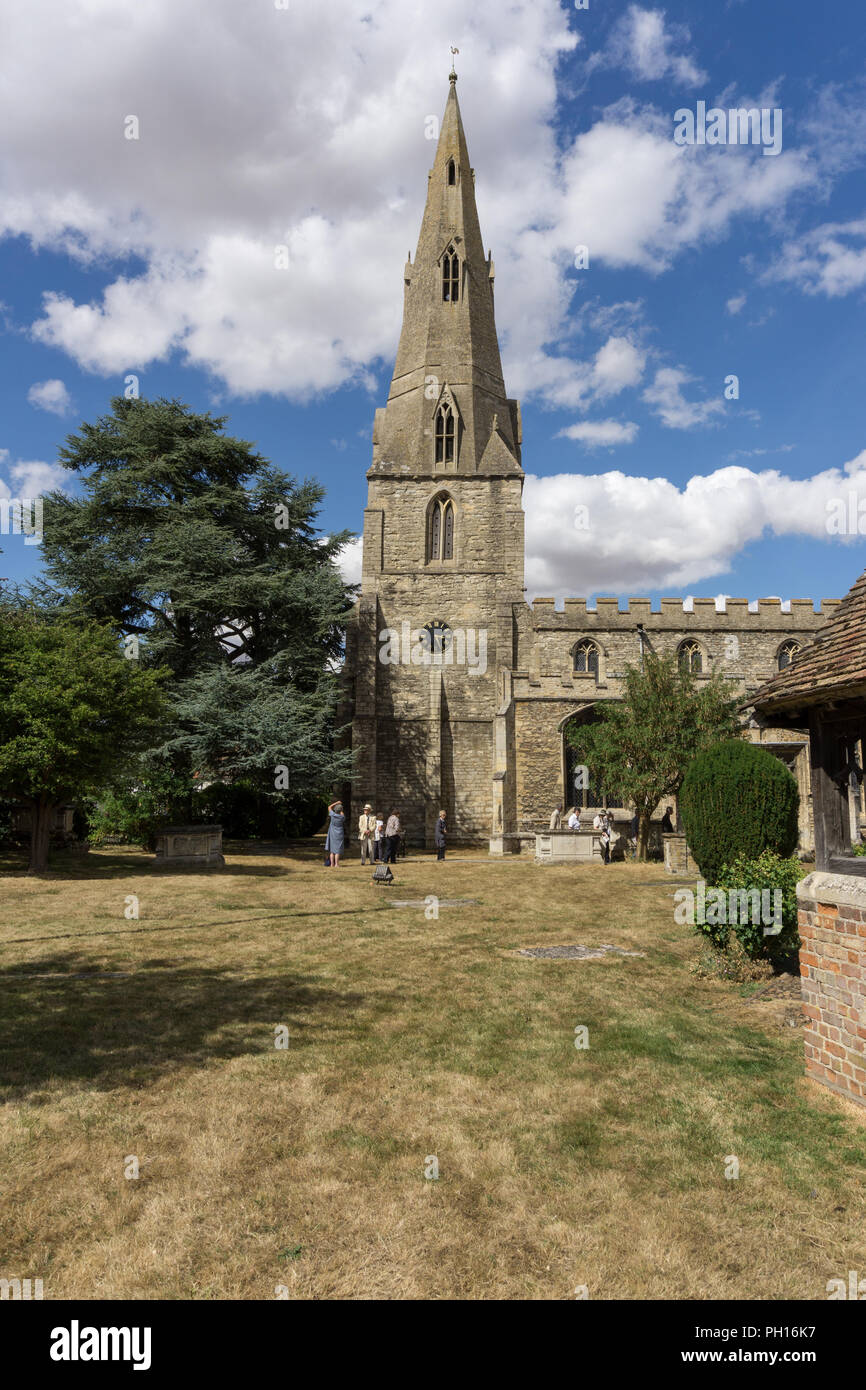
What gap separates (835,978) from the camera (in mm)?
5527

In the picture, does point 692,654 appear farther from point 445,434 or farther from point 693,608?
point 445,434

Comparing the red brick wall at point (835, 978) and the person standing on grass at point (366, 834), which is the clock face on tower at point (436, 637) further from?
the red brick wall at point (835, 978)

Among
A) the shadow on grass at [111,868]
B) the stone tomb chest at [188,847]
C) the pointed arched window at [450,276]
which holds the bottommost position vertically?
the shadow on grass at [111,868]

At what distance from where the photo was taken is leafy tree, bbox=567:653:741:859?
19.3 meters

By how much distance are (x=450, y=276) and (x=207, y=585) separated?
19.1 m

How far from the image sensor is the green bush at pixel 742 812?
8.74 meters

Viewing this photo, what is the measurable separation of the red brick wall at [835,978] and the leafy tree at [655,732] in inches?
540

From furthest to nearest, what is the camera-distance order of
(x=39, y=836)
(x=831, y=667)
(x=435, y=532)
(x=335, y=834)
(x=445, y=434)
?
(x=445, y=434) → (x=435, y=532) → (x=335, y=834) → (x=39, y=836) → (x=831, y=667)

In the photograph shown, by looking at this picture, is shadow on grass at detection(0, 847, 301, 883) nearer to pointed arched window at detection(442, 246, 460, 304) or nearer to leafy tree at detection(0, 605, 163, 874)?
leafy tree at detection(0, 605, 163, 874)

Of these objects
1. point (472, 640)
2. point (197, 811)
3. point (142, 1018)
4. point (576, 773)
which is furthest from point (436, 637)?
point (142, 1018)

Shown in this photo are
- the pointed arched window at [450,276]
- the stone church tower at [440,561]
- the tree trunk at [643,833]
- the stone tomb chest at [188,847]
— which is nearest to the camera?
the stone tomb chest at [188,847]

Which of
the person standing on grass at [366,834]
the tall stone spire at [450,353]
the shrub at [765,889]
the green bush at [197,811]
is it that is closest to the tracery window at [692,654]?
the tall stone spire at [450,353]

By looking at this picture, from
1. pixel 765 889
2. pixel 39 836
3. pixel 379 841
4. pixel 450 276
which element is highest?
pixel 450 276
